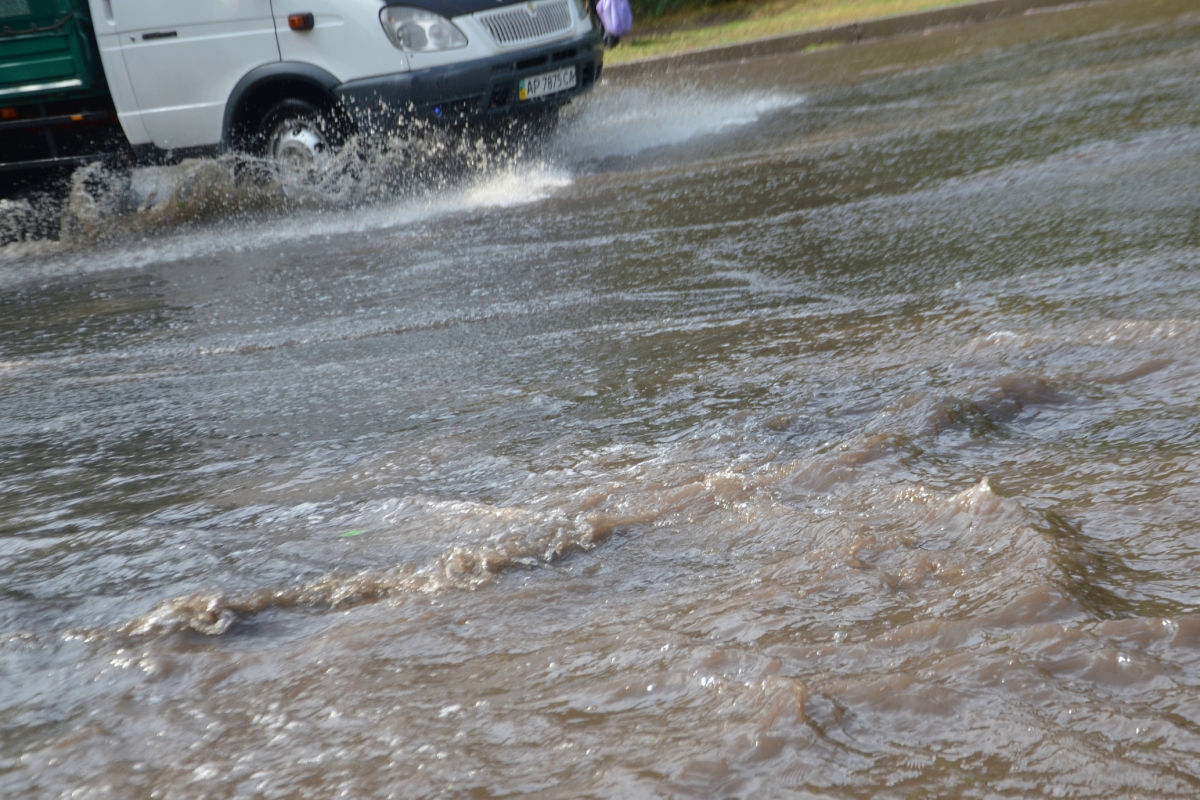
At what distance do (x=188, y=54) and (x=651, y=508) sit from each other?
21.0 feet

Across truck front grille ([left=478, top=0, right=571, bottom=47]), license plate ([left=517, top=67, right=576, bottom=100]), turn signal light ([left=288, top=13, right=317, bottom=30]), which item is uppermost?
turn signal light ([left=288, top=13, right=317, bottom=30])

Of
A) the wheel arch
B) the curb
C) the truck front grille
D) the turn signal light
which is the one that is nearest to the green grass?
the curb

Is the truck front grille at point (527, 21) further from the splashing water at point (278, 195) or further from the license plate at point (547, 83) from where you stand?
the splashing water at point (278, 195)

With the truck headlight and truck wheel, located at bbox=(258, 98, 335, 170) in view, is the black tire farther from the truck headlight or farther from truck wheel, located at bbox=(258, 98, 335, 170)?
the truck headlight

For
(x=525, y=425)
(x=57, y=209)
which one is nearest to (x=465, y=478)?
(x=525, y=425)

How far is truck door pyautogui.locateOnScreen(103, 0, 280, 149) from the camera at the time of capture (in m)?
7.82

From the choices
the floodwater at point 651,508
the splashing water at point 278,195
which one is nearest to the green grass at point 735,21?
the splashing water at point 278,195

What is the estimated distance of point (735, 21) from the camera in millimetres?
16750

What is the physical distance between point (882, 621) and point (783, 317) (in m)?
2.21

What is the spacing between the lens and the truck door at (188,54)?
782 centimetres

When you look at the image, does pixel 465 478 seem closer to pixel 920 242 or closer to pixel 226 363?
pixel 226 363

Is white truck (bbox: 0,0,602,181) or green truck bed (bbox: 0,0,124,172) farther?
green truck bed (bbox: 0,0,124,172)

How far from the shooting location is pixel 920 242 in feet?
16.2

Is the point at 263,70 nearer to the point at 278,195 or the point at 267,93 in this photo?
the point at 267,93
